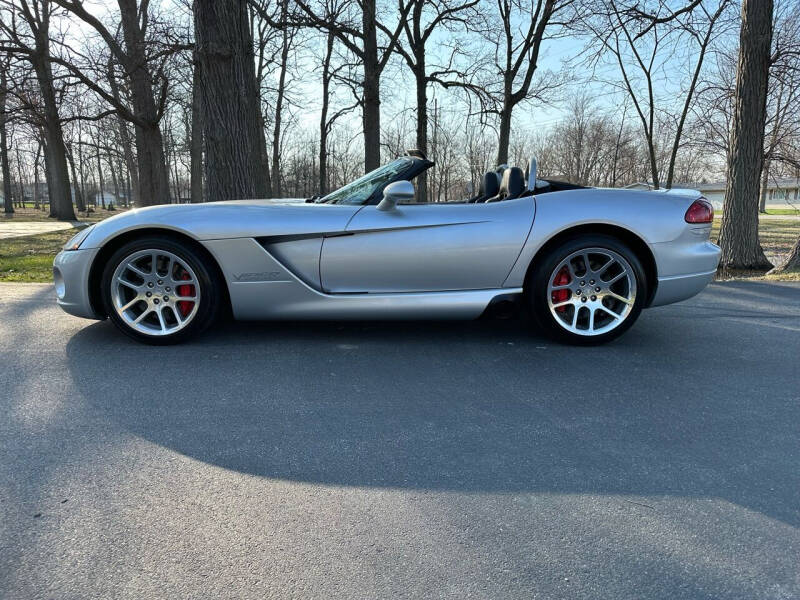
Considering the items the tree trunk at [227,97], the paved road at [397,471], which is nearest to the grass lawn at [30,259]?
the tree trunk at [227,97]

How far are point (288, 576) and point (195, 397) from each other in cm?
152

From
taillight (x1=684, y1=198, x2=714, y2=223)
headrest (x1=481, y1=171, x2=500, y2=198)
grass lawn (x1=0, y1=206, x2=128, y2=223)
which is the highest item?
grass lawn (x1=0, y1=206, x2=128, y2=223)

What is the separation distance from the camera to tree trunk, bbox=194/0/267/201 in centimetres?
688

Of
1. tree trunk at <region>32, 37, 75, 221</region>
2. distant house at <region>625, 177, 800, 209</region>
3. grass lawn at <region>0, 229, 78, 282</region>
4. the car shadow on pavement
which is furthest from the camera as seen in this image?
distant house at <region>625, 177, 800, 209</region>

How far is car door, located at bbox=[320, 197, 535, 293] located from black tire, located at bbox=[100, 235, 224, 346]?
2.54ft

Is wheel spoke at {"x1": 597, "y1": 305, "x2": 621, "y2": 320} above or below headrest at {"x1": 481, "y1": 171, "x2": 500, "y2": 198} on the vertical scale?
below

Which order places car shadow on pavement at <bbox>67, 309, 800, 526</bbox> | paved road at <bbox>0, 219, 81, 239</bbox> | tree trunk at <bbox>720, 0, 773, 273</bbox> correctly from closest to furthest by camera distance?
car shadow on pavement at <bbox>67, 309, 800, 526</bbox>
tree trunk at <bbox>720, 0, 773, 273</bbox>
paved road at <bbox>0, 219, 81, 239</bbox>

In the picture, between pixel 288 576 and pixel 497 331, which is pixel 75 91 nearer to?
pixel 497 331

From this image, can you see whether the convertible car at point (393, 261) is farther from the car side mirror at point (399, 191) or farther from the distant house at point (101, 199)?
the distant house at point (101, 199)

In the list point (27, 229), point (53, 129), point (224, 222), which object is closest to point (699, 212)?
point (224, 222)

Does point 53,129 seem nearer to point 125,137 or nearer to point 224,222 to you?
point 125,137

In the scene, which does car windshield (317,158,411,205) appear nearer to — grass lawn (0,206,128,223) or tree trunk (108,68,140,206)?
tree trunk (108,68,140,206)

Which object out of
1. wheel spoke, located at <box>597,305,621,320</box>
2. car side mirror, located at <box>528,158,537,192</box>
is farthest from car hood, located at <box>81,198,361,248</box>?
wheel spoke, located at <box>597,305,621,320</box>

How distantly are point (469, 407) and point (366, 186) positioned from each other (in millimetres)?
2055
